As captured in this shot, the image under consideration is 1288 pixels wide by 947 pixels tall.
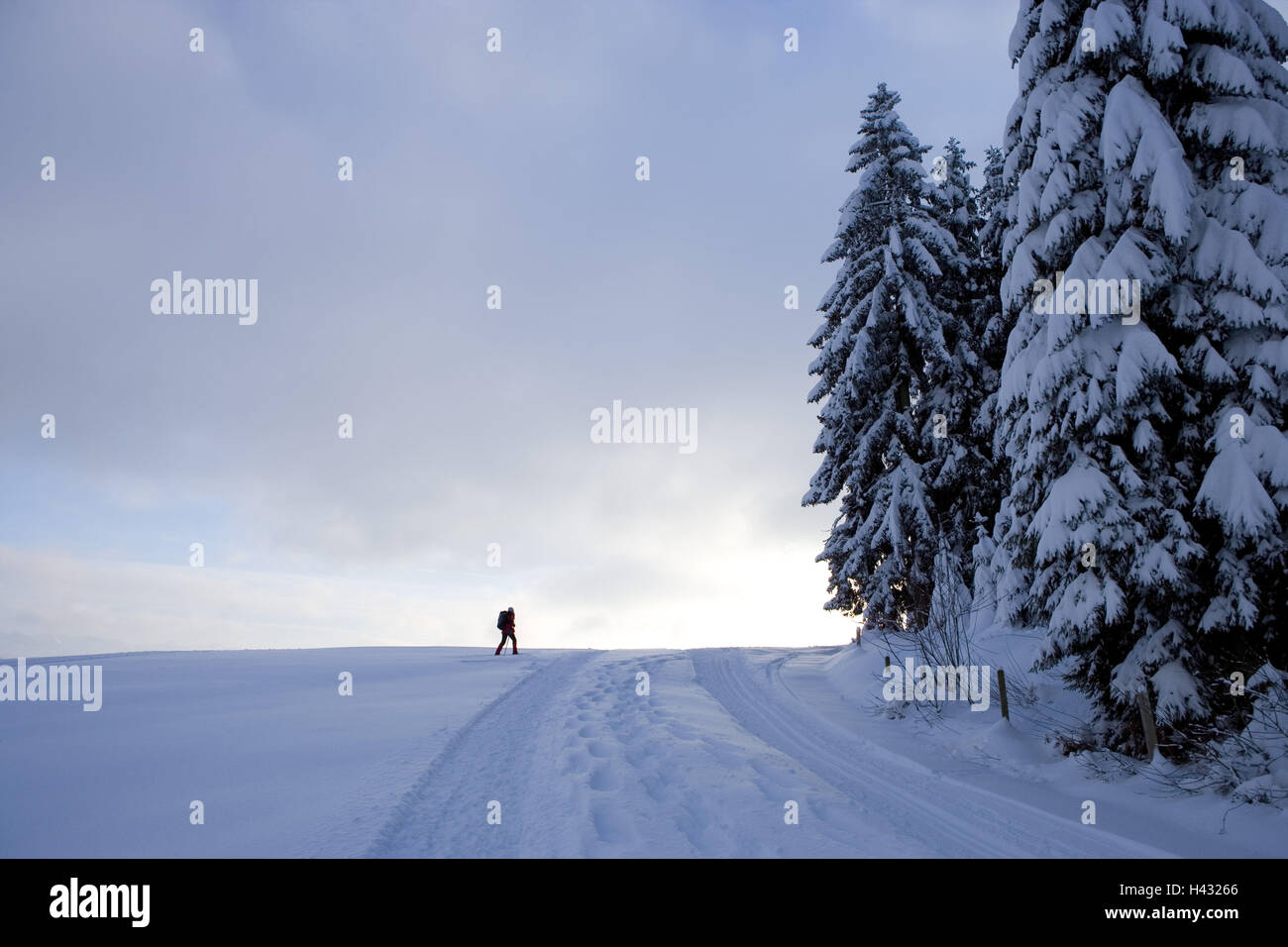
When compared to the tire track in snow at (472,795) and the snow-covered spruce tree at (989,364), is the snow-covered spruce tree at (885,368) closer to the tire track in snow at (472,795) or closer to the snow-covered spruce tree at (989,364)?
the snow-covered spruce tree at (989,364)

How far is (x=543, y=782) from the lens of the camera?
7355mm

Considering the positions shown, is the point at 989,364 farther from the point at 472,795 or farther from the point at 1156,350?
the point at 472,795

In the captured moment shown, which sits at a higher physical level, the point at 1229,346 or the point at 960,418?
the point at 960,418

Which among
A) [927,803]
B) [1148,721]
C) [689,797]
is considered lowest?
[927,803]

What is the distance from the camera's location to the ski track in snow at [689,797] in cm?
573

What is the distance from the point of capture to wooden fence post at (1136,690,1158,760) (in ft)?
27.8

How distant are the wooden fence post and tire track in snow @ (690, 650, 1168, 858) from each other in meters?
2.49

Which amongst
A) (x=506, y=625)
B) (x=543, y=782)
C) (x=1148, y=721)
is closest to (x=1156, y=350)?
(x=1148, y=721)

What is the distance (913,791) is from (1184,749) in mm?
3780

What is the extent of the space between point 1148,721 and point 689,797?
663 cm

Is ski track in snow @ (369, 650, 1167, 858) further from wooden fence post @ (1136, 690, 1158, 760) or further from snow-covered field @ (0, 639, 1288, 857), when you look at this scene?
wooden fence post @ (1136, 690, 1158, 760)

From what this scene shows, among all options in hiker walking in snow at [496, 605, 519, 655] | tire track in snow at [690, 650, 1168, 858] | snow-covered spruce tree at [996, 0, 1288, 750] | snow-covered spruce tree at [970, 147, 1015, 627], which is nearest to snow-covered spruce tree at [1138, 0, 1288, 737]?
snow-covered spruce tree at [996, 0, 1288, 750]

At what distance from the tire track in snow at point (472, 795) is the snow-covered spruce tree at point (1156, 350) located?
25.6 ft
